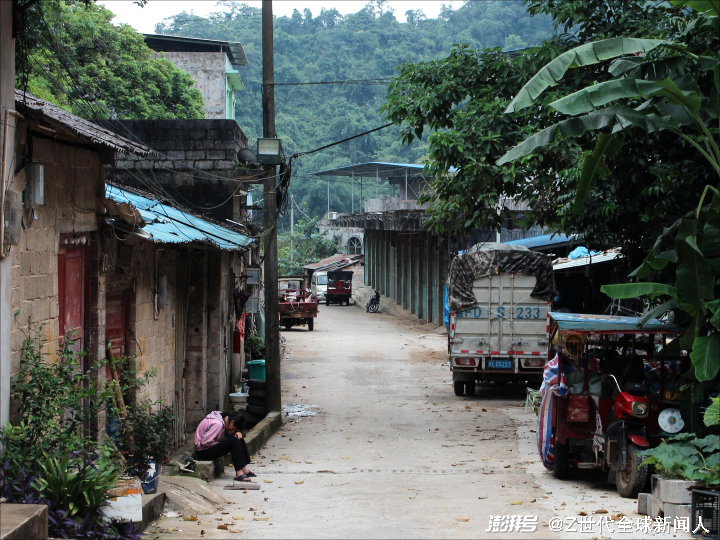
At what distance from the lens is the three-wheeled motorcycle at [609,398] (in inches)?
327

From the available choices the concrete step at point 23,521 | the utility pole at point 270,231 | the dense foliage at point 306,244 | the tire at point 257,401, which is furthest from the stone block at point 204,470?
the dense foliage at point 306,244

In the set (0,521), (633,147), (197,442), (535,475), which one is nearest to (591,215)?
(633,147)

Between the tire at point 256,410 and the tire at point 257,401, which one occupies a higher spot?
the tire at point 257,401

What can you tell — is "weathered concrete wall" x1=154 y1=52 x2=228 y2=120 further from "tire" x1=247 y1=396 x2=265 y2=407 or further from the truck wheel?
the truck wheel

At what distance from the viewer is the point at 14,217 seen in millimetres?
5859

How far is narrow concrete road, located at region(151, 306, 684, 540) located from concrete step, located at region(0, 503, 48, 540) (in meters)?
1.68

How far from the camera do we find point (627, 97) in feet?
24.8

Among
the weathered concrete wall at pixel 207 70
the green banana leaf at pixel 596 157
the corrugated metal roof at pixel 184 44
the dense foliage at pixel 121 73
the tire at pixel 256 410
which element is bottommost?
the tire at pixel 256 410

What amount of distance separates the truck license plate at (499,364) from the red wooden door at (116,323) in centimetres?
952

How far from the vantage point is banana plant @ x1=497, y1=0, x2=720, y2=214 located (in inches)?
298

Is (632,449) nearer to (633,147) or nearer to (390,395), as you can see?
(633,147)

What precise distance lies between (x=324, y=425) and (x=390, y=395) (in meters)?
3.60

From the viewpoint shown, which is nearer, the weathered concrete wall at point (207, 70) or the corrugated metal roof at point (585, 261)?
the corrugated metal roof at point (585, 261)

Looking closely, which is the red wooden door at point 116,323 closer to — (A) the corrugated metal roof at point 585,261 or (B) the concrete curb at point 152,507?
(B) the concrete curb at point 152,507
